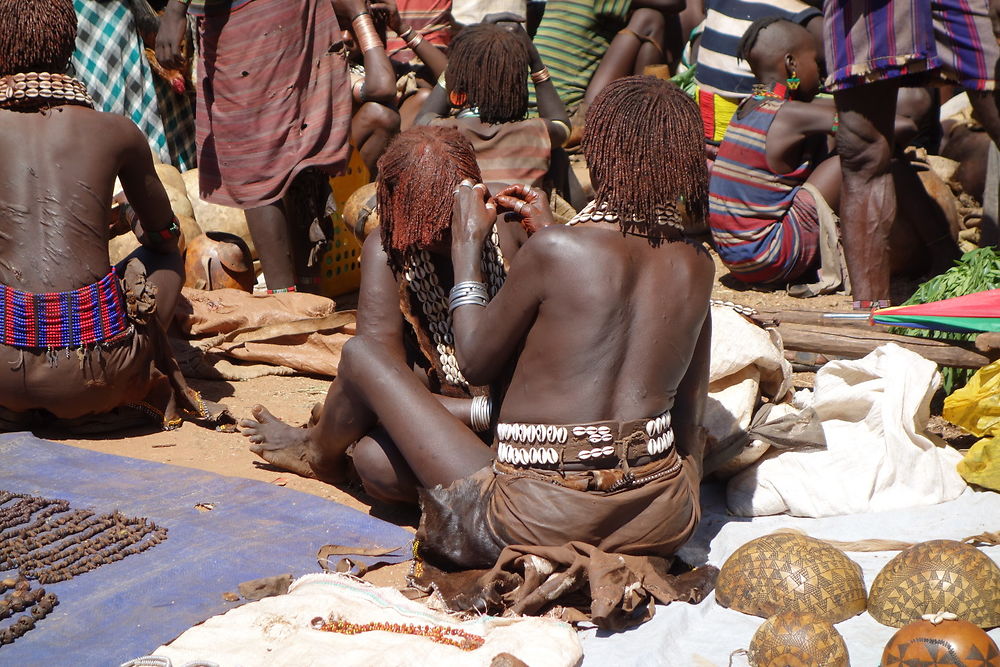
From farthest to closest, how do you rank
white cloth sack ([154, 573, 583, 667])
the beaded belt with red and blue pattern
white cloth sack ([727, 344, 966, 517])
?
the beaded belt with red and blue pattern → white cloth sack ([727, 344, 966, 517]) → white cloth sack ([154, 573, 583, 667])

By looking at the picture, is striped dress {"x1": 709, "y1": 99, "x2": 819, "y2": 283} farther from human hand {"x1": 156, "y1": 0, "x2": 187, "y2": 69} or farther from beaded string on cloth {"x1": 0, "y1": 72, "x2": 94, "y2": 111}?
beaded string on cloth {"x1": 0, "y1": 72, "x2": 94, "y2": 111}

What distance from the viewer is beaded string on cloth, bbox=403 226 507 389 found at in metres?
3.35

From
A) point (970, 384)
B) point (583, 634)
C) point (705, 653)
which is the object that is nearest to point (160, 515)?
point (583, 634)

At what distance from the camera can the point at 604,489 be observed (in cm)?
280

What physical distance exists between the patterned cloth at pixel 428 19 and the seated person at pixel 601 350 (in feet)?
17.0

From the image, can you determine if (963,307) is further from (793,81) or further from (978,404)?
(793,81)

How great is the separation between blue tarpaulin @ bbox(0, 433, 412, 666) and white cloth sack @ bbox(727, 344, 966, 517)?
130cm

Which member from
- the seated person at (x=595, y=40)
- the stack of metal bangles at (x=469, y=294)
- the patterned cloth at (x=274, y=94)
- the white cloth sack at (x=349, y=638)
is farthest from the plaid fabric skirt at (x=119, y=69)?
the white cloth sack at (x=349, y=638)

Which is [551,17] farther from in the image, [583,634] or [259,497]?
[583,634]

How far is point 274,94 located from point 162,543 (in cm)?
345

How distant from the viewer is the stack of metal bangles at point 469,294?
2.93 metres

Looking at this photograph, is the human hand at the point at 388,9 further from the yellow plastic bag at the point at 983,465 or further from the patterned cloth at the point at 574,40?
the yellow plastic bag at the point at 983,465

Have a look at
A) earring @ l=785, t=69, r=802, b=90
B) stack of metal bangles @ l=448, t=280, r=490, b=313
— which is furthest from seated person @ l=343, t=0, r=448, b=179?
stack of metal bangles @ l=448, t=280, r=490, b=313

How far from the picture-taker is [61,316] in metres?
4.22
